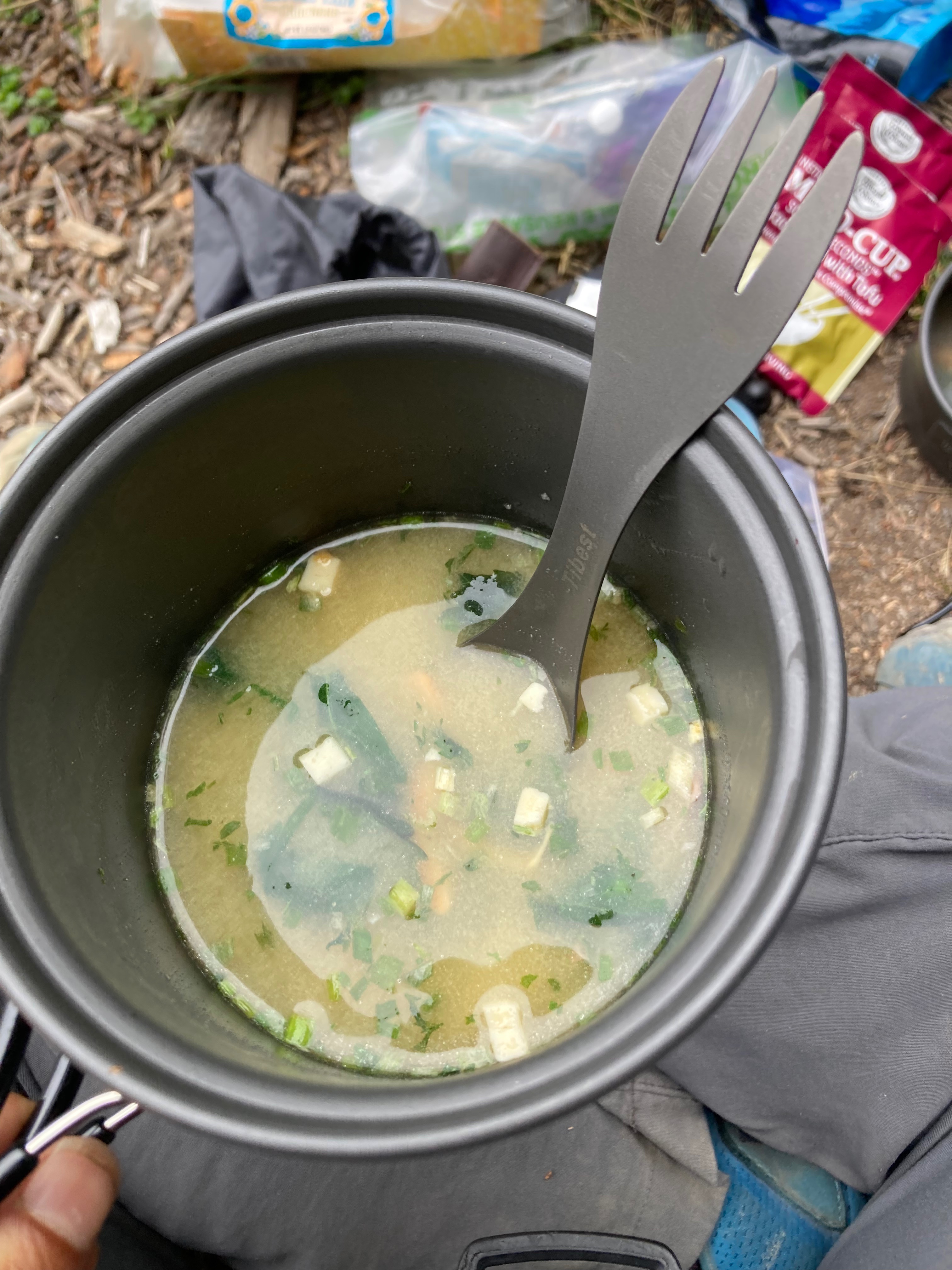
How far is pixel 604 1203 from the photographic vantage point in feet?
3.89

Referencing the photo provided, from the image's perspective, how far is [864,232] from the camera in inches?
65.0

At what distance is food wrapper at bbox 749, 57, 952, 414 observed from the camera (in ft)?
5.16

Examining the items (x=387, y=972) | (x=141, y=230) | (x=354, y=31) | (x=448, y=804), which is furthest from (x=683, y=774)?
(x=141, y=230)

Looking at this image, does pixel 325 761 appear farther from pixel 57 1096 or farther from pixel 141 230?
pixel 141 230

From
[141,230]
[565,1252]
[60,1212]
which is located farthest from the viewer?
[141,230]

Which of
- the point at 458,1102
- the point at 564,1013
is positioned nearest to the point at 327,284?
the point at 458,1102

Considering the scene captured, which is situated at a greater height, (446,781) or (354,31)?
(354,31)

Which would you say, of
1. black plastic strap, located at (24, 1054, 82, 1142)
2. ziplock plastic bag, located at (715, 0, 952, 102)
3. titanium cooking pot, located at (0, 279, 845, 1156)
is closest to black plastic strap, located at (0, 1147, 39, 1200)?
black plastic strap, located at (24, 1054, 82, 1142)

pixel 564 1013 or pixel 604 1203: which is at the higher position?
pixel 564 1013

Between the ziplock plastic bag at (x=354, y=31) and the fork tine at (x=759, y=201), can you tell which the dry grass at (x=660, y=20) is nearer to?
the ziplock plastic bag at (x=354, y=31)

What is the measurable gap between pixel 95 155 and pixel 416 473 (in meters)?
1.26

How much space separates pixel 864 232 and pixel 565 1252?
1741 mm

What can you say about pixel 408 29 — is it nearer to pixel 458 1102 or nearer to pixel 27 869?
pixel 27 869

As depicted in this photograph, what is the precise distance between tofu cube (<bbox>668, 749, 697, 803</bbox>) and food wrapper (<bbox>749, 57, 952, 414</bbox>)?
2.83 ft
